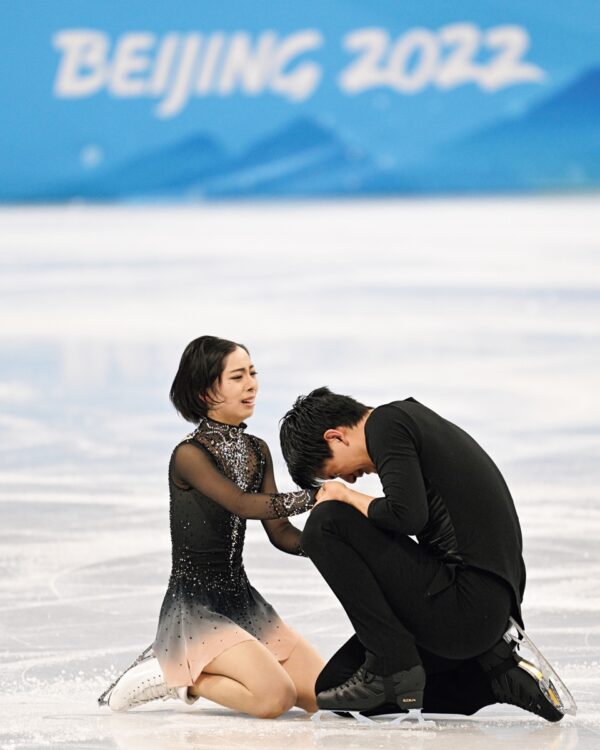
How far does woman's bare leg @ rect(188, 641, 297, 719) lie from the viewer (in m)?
2.70

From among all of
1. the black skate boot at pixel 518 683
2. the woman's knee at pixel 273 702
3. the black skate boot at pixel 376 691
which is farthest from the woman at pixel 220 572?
the black skate boot at pixel 518 683

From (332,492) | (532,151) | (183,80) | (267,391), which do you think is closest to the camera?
(332,492)

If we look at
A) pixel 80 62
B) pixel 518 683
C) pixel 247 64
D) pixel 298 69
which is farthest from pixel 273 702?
pixel 80 62

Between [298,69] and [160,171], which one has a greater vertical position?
[298,69]

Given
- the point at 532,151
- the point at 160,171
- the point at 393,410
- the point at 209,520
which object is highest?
the point at 532,151

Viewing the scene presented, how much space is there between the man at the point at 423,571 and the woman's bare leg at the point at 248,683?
0.32 ft

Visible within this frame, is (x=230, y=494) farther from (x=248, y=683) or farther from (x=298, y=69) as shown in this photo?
(x=298, y=69)

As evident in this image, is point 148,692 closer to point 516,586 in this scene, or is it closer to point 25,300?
point 516,586

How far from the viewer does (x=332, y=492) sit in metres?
2.65

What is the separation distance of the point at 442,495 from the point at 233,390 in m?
0.47

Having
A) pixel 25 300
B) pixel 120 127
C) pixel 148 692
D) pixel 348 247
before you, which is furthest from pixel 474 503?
pixel 120 127

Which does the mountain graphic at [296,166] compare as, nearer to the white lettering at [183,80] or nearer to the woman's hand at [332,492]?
the white lettering at [183,80]

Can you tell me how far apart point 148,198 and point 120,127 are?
1.47 metres

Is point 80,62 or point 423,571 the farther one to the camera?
point 80,62
